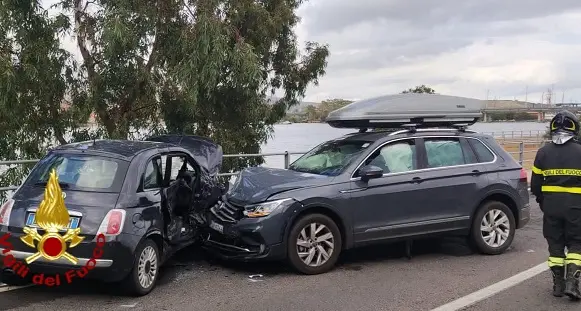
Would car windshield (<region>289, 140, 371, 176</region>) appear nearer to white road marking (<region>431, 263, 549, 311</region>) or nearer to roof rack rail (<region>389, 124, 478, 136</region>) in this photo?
roof rack rail (<region>389, 124, 478, 136</region>)

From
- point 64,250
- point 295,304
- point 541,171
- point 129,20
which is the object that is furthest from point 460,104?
point 129,20

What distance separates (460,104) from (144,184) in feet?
14.2

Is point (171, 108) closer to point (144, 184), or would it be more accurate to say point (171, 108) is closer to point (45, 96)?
point (45, 96)

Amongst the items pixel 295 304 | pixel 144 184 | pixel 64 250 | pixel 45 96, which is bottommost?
pixel 295 304

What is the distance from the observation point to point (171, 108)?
38.5 feet

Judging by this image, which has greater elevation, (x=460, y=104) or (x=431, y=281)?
(x=460, y=104)

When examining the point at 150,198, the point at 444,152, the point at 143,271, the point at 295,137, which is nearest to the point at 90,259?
the point at 143,271

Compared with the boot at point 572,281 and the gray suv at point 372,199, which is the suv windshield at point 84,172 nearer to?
the gray suv at point 372,199

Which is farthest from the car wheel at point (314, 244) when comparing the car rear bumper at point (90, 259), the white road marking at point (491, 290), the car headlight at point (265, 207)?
the car rear bumper at point (90, 259)

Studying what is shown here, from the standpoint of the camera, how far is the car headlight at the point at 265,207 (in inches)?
245

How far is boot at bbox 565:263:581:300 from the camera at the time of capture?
5.36 m

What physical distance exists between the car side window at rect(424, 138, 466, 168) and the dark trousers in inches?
73.6

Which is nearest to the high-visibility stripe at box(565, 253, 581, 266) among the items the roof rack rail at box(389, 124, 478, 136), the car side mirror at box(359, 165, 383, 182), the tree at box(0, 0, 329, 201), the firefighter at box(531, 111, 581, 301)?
the firefighter at box(531, 111, 581, 301)

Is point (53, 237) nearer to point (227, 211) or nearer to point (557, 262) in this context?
point (227, 211)
